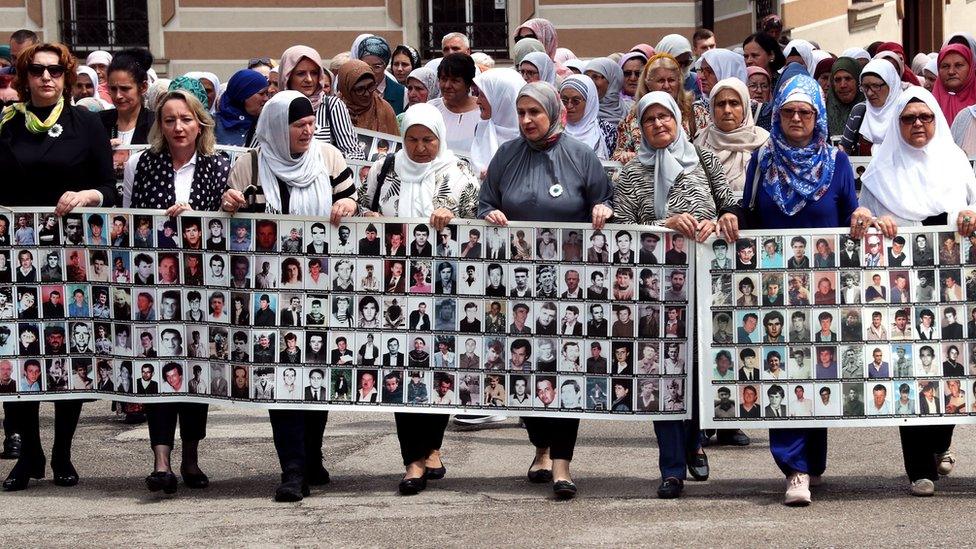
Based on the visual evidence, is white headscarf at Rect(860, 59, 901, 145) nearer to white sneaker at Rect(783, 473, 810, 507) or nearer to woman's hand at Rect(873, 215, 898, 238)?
woman's hand at Rect(873, 215, 898, 238)

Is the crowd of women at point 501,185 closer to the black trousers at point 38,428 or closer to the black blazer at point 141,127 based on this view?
the black trousers at point 38,428

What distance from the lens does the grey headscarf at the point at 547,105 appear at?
7.75m

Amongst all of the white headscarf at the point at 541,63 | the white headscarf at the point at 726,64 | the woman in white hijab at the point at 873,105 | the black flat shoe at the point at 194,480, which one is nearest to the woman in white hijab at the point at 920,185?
the black flat shoe at the point at 194,480

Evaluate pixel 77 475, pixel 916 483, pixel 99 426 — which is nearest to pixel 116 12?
pixel 99 426

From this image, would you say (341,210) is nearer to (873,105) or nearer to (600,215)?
(600,215)

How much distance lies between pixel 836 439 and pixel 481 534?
283 cm

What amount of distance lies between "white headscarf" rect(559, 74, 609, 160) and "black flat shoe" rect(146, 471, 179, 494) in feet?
13.1

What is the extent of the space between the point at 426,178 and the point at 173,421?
1571mm

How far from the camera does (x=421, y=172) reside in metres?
7.98

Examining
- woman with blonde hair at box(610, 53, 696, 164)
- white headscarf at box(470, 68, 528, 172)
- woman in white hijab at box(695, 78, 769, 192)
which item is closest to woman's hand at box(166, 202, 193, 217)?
white headscarf at box(470, 68, 528, 172)

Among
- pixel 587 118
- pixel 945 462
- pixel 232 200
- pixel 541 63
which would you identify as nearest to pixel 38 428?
pixel 232 200

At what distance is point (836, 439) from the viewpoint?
30.1 feet

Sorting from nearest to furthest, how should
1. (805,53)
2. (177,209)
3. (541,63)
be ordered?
(177,209), (541,63), (805,53)

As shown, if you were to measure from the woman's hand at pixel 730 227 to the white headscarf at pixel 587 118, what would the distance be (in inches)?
140
